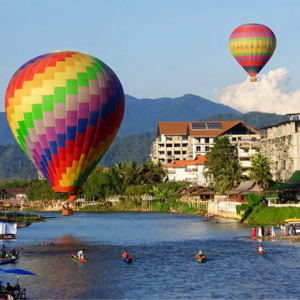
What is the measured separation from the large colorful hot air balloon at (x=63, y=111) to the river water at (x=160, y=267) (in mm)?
11676

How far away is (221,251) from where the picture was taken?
105562mm

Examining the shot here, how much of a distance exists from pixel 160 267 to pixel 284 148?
95.9 metres

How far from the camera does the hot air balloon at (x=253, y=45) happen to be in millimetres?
185000

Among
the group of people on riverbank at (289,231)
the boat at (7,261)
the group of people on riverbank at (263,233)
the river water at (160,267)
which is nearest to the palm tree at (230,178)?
the river water at (160,267)

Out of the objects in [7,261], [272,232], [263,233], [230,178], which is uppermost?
[230,178]

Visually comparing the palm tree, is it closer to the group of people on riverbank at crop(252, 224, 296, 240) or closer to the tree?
the tree

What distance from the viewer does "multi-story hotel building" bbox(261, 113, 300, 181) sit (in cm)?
17512

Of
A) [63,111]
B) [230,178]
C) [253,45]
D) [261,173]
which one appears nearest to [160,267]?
[63,111]

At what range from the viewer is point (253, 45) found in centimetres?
18525

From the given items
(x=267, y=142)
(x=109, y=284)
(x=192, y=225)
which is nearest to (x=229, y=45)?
(x=267, y=142)

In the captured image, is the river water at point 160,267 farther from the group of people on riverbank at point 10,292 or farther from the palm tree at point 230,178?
the palm tree at point 230,178

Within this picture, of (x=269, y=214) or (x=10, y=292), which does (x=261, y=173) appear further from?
(x=10, y=292)

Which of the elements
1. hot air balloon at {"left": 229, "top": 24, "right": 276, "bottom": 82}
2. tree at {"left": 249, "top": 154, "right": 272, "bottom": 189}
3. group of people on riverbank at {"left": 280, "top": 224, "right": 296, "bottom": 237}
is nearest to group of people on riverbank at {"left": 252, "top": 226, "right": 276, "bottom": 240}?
group of people on riverbank at {"left": 280, "top": 224, "right": 296, "bottom": 237}

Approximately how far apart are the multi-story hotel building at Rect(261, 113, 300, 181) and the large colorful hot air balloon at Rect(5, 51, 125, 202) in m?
73.1
